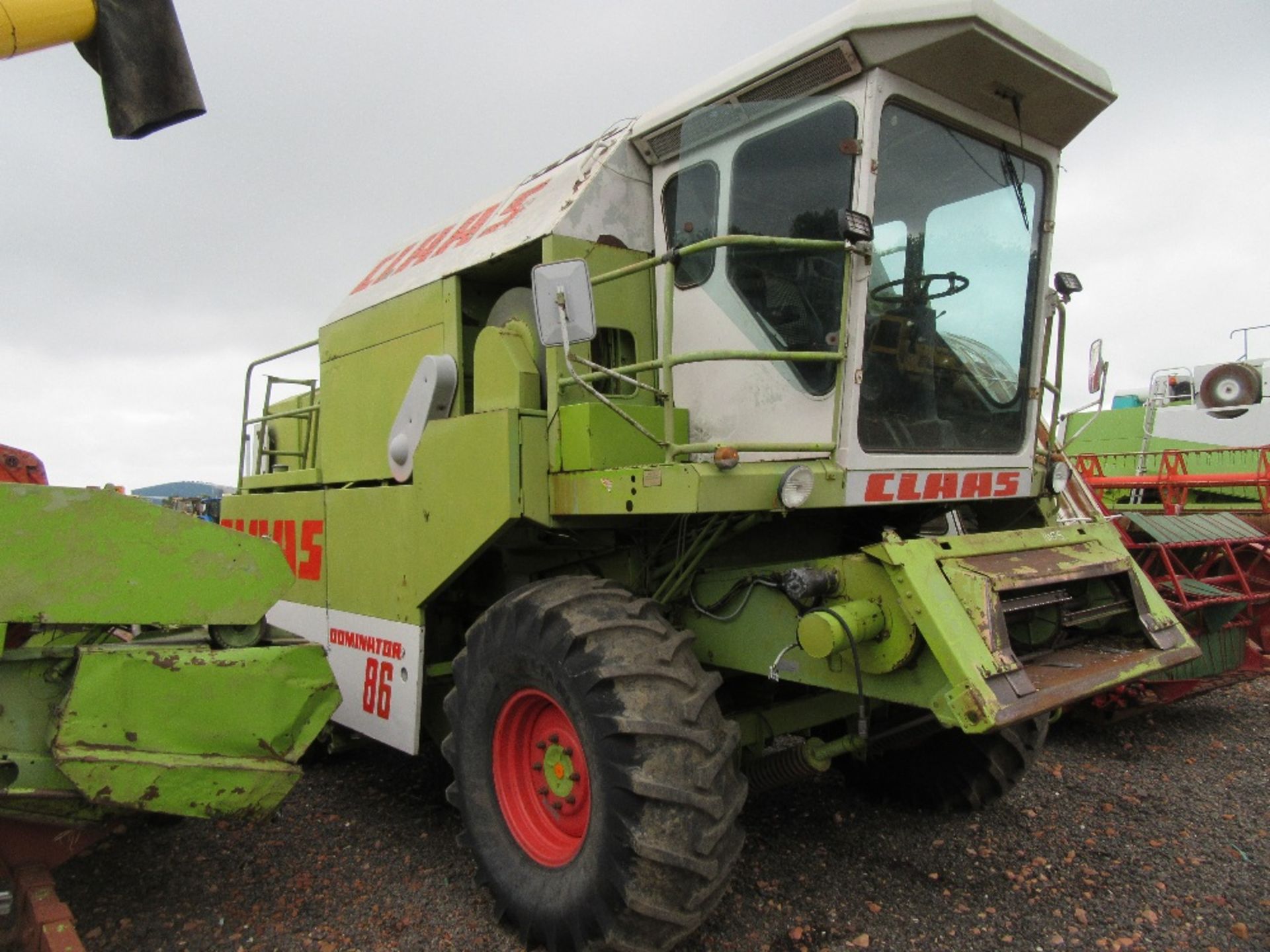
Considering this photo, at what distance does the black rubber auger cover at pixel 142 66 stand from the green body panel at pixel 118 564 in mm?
1284

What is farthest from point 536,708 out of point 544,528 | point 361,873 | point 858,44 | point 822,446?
point 858,44

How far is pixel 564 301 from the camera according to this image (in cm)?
282

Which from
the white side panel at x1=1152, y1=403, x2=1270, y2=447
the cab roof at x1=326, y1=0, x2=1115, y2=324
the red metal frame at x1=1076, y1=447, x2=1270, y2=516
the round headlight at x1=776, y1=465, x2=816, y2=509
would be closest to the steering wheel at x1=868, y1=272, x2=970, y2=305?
the cab roof at x1=326, y1=0, x2=1115, y2=324

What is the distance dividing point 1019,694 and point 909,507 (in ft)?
4.25

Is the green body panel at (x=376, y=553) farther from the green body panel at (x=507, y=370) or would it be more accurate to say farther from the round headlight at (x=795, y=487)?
the round headlight at (x=795, y=487)

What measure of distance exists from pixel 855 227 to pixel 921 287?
595mm

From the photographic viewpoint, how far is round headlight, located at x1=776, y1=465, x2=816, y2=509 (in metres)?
2.77

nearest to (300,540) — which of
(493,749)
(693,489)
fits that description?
(493,749)

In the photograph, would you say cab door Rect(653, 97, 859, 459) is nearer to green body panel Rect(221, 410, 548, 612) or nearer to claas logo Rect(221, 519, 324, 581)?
green body panel Rect(221, 410, 548, 612)

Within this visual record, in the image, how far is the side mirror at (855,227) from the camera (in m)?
2.91

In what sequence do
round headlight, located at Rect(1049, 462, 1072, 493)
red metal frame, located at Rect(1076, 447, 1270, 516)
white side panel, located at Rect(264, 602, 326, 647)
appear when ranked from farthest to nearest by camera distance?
1. red metal frame, located at Rect(1076, 447, 1270, 516)
2. white side panel, located at Rect(264, 602, 326, 647)
3. round headlight, located at Rect(1049, 462, 1072, 493)

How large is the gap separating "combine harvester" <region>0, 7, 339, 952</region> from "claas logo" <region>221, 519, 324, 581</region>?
4.46ft

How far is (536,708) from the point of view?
3.22 m

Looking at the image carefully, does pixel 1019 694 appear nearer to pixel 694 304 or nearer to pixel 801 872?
pixel 801 872
